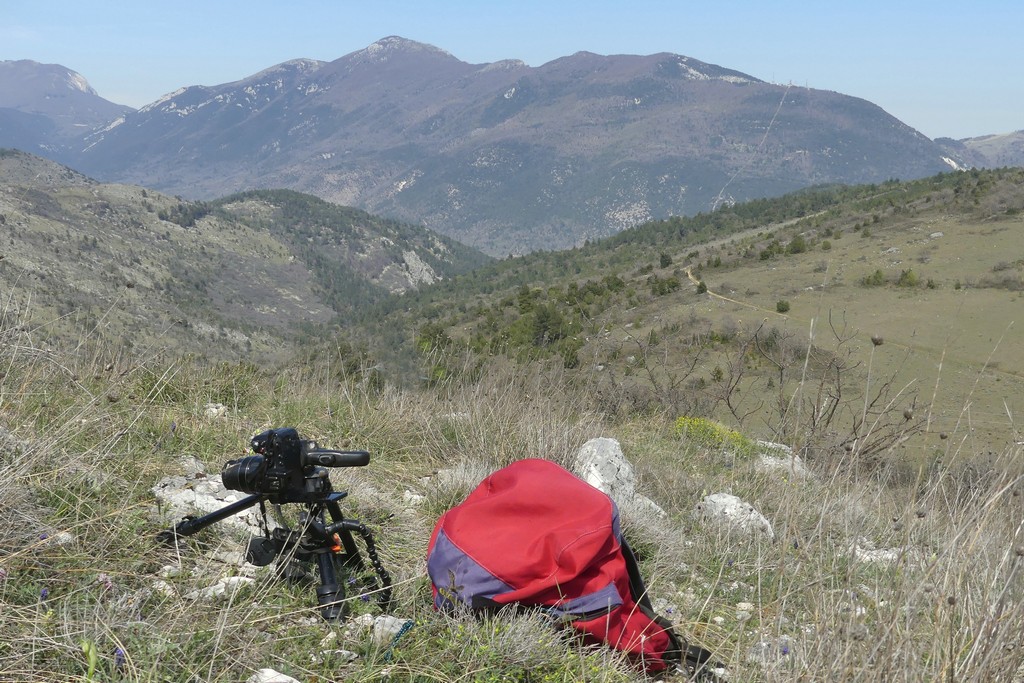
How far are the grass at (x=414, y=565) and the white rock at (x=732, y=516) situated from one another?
62 millimetres

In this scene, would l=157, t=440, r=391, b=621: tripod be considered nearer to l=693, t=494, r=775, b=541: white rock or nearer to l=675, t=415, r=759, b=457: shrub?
l=693, t=494, r=775, b=541: white rock

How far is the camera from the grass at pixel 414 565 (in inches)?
60.7

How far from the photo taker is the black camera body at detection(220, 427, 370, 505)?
6.02 ft

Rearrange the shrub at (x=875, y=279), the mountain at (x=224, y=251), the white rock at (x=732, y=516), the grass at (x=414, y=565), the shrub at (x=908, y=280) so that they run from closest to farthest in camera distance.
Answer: the grass at (x=414, y=565)
the white rock at (x=732, y=516)
the shrub at (x=908, y=280)
the shrub at (x=875, y=279)
the mountain at (x=224, y=251)

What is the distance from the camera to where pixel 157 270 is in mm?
82500

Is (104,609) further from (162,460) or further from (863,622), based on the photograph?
(863,622)

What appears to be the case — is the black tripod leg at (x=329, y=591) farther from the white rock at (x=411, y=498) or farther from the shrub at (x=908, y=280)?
the shrub at (x=908, y=280)

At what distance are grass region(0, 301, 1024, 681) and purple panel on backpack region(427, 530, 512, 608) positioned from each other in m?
0.06

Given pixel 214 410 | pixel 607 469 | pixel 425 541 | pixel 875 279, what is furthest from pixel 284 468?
pixel 875 279

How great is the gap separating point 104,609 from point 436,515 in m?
1.37

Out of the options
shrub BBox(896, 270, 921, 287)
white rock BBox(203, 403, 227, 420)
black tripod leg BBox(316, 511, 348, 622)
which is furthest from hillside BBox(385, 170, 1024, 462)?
black tripod leg BBox(316, 511, 348, 622)

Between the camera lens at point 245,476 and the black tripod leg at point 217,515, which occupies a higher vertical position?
the camera lens at point 245,476

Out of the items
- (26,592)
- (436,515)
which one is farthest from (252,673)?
(436,515)

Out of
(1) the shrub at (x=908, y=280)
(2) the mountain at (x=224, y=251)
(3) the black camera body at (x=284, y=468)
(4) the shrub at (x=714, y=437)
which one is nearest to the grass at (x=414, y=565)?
(3) the black camera body at (x=284, y=468)
